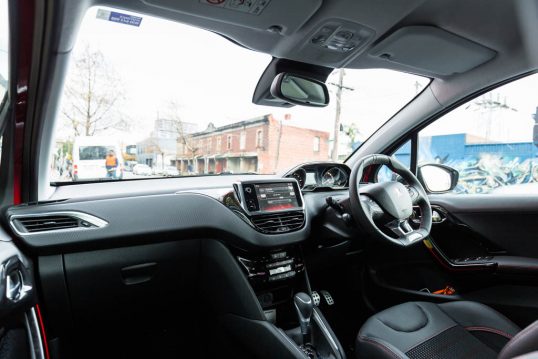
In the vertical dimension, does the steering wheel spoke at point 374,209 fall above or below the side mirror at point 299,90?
below

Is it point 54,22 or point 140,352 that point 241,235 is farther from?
point 54,22

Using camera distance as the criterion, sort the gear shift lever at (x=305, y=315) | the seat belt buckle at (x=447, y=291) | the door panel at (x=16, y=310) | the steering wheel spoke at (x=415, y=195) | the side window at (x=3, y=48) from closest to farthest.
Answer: the door panel at (x=16, y=310) → the side window at (x=3, y=48) → the gear shift lever at (x=305, y=315) → the steering wheel spoke at (x=415, y=195) → the seat belt buckle at (x=447, y=291)

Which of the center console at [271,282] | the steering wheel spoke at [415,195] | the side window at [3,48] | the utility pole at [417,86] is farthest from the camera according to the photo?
the utility pole at [417,86]

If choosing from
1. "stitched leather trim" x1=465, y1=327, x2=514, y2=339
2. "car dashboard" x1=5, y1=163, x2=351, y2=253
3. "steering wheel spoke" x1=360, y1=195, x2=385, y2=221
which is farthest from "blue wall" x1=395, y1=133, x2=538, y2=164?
"stitched leather trim" x1=465, y1=327, x2=514, y2=339

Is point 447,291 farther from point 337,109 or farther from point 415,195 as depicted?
point 337,109

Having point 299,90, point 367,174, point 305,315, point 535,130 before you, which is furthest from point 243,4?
point 535,130

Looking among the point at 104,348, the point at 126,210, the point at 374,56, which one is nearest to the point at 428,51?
the point at 374,56

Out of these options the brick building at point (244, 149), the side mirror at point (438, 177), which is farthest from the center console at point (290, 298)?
the side mirror at point (438, 177)

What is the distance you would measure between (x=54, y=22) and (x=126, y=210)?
0.83 meters

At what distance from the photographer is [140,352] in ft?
6.49

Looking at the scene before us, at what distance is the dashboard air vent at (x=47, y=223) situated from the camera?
1.49 m

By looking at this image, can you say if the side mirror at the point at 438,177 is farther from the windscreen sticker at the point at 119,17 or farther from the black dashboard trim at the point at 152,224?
the windscreen sticker at the point at 119,17

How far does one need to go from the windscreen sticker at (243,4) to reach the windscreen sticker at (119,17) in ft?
1.35

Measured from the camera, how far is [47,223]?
60.0 inches
